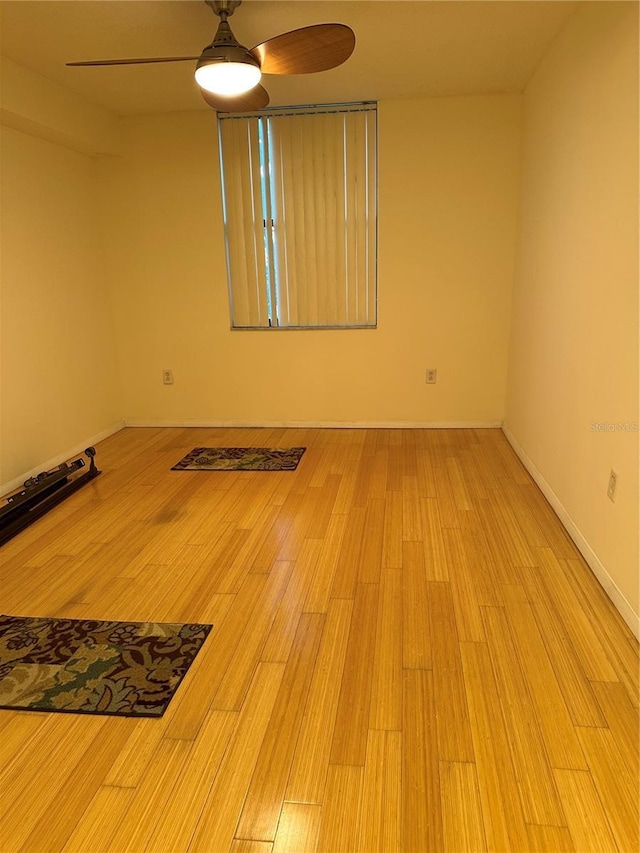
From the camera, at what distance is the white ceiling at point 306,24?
259cm

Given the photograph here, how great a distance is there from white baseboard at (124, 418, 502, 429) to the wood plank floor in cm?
136

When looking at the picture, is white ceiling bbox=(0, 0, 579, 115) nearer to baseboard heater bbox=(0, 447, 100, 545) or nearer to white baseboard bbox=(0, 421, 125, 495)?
baseboard heater bbox=(0, 447, 100, 545)

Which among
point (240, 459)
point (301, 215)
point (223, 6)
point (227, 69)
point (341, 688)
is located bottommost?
point (341, 688)

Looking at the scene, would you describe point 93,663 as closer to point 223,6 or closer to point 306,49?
point 306,49

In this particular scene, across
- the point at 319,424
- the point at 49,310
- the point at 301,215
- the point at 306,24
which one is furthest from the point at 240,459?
the point at 306,24

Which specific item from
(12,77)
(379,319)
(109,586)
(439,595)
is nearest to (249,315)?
(379,319)

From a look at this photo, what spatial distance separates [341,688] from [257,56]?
8.10 ft

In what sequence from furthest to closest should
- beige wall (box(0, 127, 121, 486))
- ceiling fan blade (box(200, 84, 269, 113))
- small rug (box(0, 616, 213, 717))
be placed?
1. beige wall (box(0, 127, 121, 486))
2. ceiling fan blade (box(200, 84, 269, 113))
3. small rug (box(0, 616, 213, 717))

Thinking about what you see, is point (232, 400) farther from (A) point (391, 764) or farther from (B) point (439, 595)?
(A) point (391, 764)

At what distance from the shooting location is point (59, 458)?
4.05 m

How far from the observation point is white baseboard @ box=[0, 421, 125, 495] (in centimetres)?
357

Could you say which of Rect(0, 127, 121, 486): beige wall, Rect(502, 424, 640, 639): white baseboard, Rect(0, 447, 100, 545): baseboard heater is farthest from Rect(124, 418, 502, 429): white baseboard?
Rect(0, 447, 100, 545): baseboard heater

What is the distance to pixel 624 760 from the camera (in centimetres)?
154

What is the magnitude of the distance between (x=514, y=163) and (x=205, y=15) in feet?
8.06
